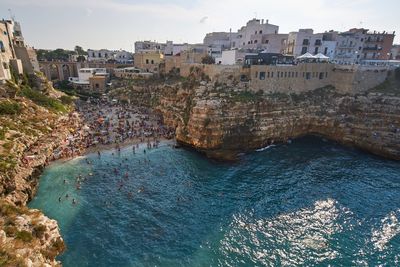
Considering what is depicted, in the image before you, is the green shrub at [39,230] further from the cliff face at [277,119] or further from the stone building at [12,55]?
the stone building at [12,55]

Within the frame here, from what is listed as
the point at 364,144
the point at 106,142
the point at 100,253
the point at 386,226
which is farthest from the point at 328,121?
the point at 100,253

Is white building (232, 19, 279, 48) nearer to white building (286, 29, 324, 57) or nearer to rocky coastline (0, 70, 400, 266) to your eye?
white building (286, 29, 324, 57)

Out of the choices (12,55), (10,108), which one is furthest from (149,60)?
(10,108)

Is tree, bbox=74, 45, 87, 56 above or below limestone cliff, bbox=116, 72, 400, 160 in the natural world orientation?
above

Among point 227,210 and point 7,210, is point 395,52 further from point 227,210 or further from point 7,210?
point 7,210

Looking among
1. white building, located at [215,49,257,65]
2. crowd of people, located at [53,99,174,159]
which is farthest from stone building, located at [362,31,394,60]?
crowd of people, located at [53,99,174,159]

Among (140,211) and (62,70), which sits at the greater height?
(62,70)

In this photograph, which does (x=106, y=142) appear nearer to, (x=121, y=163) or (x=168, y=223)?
(x=121, y=163)
